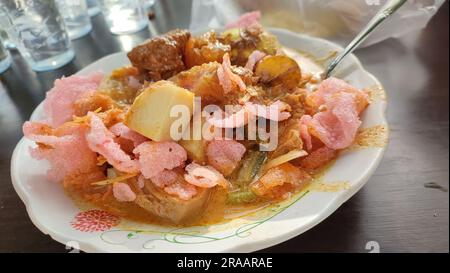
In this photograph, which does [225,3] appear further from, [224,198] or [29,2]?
[224,198]

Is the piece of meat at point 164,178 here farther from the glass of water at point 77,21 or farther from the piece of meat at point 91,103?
the glass of water at point 77,21

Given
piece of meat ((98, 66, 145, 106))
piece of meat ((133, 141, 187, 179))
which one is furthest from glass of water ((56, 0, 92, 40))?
piece of meat ((133, 141, 187, 179))

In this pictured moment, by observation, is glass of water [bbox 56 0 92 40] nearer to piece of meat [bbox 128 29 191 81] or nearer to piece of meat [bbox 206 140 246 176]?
piece of meat [bbox 128 29 191 81]

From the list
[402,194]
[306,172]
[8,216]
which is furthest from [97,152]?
[402,194]

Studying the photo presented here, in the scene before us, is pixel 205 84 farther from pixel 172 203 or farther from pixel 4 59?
pixel 4 59

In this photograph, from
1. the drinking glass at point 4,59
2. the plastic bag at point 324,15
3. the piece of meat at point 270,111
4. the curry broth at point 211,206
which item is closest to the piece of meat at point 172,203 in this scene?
the curry broth at point 211,206

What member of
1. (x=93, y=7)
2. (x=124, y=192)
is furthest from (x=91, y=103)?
(x=93, y=7)
